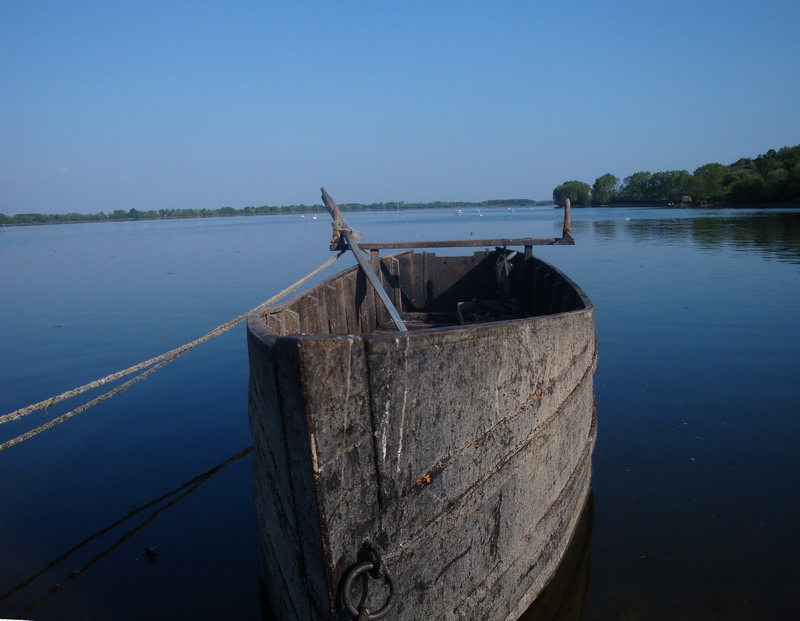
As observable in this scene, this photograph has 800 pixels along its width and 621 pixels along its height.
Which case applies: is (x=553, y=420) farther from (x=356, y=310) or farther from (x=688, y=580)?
(x=356, y=310)

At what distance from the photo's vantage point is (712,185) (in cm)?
10088

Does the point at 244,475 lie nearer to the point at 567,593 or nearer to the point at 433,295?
the point at 567,593

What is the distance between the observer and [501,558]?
2736 mm

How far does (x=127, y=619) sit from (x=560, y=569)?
314cm

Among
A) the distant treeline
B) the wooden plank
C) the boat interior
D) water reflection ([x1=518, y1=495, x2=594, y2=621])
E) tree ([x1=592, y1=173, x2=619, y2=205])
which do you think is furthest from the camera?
tree ([x1=592, y1=173, x2=619, y2=205])

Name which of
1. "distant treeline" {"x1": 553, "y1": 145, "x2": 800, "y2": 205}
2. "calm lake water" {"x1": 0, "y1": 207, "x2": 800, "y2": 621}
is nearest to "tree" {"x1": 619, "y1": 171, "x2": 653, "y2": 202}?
"distant treeline" {"x1": 553, "y1": 145, "x2": 800, "y2": 205}

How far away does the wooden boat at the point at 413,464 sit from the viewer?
6.56 feet

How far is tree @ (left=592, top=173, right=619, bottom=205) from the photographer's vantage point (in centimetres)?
14250

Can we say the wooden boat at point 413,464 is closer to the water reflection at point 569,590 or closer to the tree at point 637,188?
the water reflection at point 569,590

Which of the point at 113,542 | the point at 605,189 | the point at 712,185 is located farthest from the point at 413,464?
the point at 605,189

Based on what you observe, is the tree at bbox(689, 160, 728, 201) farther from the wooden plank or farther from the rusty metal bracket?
the rusty metal bracket

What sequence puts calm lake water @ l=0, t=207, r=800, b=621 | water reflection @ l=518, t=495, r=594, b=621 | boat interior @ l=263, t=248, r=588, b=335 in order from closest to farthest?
water reflection @ l=518, t=495, r=594, b=621
calm lake water @ l=0, t=207, r=800, b=621
boat interior @ l=263, t=248, r=588, b=335

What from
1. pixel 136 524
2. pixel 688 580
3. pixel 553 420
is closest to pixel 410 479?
pixel 553 420

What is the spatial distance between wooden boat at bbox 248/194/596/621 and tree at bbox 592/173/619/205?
154 m
